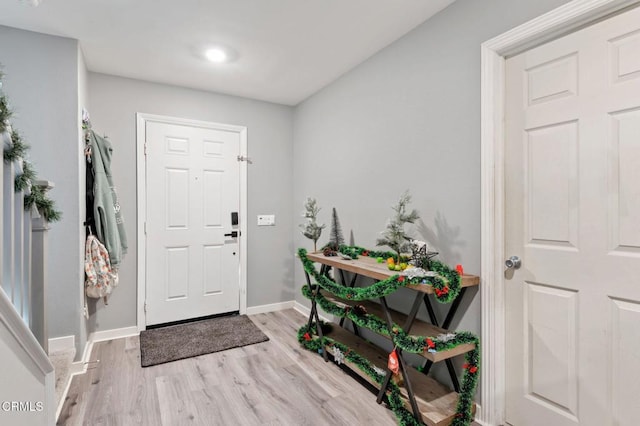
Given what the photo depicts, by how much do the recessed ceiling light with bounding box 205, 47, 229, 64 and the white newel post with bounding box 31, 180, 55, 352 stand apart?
163 cm

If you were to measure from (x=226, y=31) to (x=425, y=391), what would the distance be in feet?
9.07

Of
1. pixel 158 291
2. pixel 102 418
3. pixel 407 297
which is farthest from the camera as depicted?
pixel 158 291

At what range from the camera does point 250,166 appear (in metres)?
3.83

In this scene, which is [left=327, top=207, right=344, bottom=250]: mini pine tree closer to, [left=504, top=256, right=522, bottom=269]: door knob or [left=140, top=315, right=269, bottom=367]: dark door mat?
[left=140, top=315, right=269, bottom=367]: dark door mat

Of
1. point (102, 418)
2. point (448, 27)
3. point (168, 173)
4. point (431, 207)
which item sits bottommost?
point (102, 418)

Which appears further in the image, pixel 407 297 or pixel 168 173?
pixel 168 173

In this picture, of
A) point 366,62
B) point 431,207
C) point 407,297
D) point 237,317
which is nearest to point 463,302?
point 407,297

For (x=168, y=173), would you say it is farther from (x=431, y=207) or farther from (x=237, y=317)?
(x=431, y=207)

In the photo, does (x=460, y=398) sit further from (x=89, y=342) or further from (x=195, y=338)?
(x=89, y=342)

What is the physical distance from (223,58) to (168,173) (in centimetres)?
132

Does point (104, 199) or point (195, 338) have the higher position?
point (104, 199)

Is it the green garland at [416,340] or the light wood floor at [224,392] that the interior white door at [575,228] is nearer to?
the green garland at [416,340]

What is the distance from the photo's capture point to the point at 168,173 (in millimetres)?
3396

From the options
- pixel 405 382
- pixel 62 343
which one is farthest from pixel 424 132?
pixel 62 343
